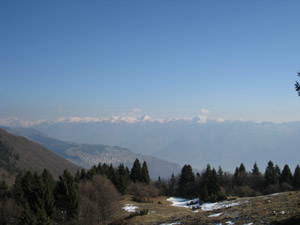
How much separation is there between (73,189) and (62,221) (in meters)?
5.78

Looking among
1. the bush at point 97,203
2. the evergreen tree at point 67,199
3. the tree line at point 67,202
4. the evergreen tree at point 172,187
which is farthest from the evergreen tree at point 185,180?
the evergreen tree at point 67,199

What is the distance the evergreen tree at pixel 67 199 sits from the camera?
133 ft

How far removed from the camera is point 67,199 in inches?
1593

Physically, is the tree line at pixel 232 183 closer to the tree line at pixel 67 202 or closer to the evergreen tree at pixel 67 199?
the tree line at pixel 67 202

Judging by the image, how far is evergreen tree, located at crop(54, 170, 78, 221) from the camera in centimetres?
4044

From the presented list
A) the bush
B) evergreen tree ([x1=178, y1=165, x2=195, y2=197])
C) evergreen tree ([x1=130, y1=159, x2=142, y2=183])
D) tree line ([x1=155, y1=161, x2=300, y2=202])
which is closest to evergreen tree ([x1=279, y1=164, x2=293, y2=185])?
tree line ([x1=155, y1=161, x2=300, y2=202])

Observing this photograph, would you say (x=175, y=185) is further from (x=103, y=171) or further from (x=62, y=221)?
(x=62, y=221)

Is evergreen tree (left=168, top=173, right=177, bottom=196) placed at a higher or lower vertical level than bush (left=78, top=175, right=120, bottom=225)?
lower

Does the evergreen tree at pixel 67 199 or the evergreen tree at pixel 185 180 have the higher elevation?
the evergreen tree at pixel 67 199

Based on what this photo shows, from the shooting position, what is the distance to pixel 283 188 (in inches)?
2601

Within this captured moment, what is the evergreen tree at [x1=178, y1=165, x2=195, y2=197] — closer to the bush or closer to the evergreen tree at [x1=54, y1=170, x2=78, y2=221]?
the bush

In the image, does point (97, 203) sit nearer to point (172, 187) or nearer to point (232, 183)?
point (172, 187)

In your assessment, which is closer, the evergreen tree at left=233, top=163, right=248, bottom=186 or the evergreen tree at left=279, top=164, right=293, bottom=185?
the evergreen tree at left=279, top=164, right=293, bottom=185

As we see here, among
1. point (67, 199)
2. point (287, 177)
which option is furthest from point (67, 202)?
point (287, 177)
